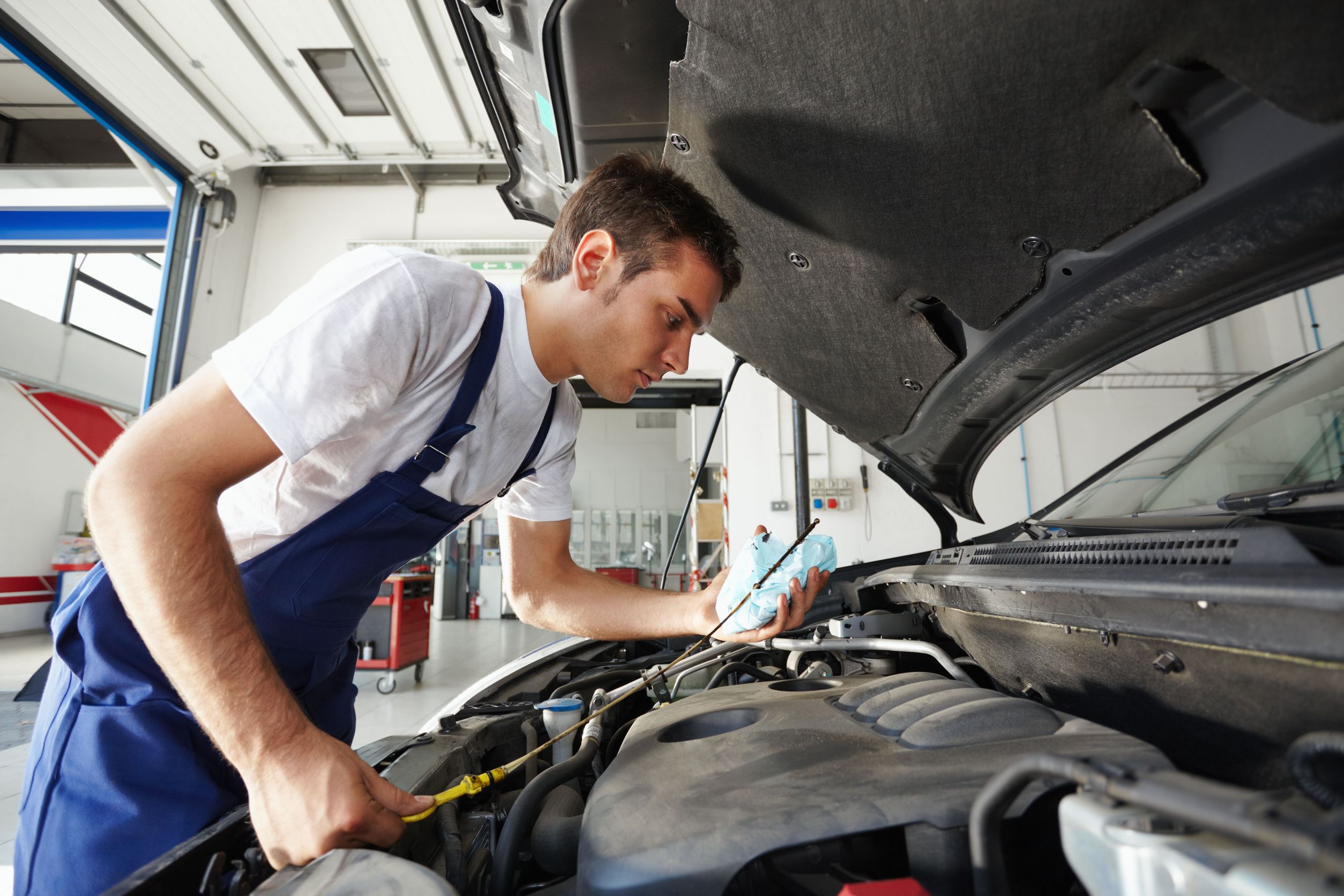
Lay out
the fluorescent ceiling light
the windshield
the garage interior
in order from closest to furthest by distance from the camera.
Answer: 1. the windshield
2. the garage interior
3. the fluorescent ceiling light

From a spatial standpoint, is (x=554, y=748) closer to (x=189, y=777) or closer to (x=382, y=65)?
(x=189, y=777)

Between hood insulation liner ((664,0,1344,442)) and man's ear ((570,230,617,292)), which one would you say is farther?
man's ear ((570,230,617,292))

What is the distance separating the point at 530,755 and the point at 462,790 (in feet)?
0.31

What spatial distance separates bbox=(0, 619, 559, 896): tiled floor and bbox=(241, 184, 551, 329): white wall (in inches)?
131

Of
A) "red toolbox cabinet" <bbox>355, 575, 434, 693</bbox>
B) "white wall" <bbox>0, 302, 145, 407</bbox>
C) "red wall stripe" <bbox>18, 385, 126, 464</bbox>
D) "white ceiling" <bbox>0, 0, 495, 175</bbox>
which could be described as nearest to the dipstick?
"red toolbox cabinet" <bbox>355, 575, 434, 693</bbox>

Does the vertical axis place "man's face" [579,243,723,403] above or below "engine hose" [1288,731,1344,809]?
above

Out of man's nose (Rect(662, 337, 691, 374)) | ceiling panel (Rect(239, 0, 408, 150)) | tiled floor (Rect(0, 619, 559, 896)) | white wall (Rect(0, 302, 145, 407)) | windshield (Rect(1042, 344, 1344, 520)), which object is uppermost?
ceiling panel (Rect(239, 0, 408, 150))

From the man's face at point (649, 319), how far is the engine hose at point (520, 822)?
0.58 metres

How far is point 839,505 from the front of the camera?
4887 mm

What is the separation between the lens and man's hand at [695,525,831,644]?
112 cm

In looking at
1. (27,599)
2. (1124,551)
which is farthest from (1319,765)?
(27,599)

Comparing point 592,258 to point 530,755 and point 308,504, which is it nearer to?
point 308,504

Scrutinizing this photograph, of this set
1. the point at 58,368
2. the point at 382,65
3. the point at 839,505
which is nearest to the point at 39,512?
the point at 58,368

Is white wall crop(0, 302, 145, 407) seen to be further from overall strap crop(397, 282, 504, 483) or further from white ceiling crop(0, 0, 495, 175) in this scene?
overall strap crop(397, 282, 504, 483)
